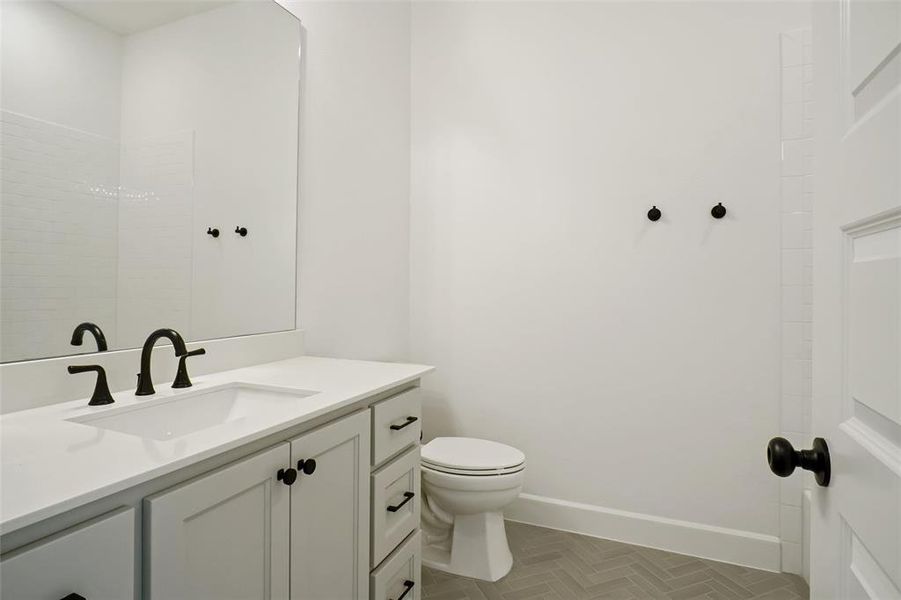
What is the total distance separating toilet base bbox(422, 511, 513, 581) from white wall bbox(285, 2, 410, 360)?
0.88 meters

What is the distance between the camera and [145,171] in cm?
131

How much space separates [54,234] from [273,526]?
85 centimetres

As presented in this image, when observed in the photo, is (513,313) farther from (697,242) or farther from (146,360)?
(146,360)

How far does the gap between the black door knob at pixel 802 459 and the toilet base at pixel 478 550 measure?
1.51 m

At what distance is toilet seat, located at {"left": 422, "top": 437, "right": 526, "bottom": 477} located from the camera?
1.91 m

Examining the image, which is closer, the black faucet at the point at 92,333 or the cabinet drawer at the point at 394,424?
the black faucet at the point at 92,333

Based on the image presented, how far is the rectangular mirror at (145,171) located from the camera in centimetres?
108

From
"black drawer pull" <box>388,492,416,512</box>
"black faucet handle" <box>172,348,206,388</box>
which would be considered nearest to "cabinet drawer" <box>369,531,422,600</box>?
"black drawer pull" <box>388,492,416,512</box>

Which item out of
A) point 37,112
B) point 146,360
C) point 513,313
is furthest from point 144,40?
point 513,313

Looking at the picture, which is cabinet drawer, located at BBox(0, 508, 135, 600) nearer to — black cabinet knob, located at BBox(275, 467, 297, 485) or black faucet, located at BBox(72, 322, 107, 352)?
black cabinet knob, located at BBox(275, 467, 297, 485)

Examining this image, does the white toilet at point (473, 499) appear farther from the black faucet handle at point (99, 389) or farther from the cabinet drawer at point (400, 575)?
the black faucet handle at point (99, 389)

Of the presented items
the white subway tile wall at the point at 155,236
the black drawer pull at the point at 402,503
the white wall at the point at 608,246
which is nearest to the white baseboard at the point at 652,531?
the white wall at the point at 608,246

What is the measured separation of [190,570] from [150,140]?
1.11 m

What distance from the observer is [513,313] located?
2449mm
